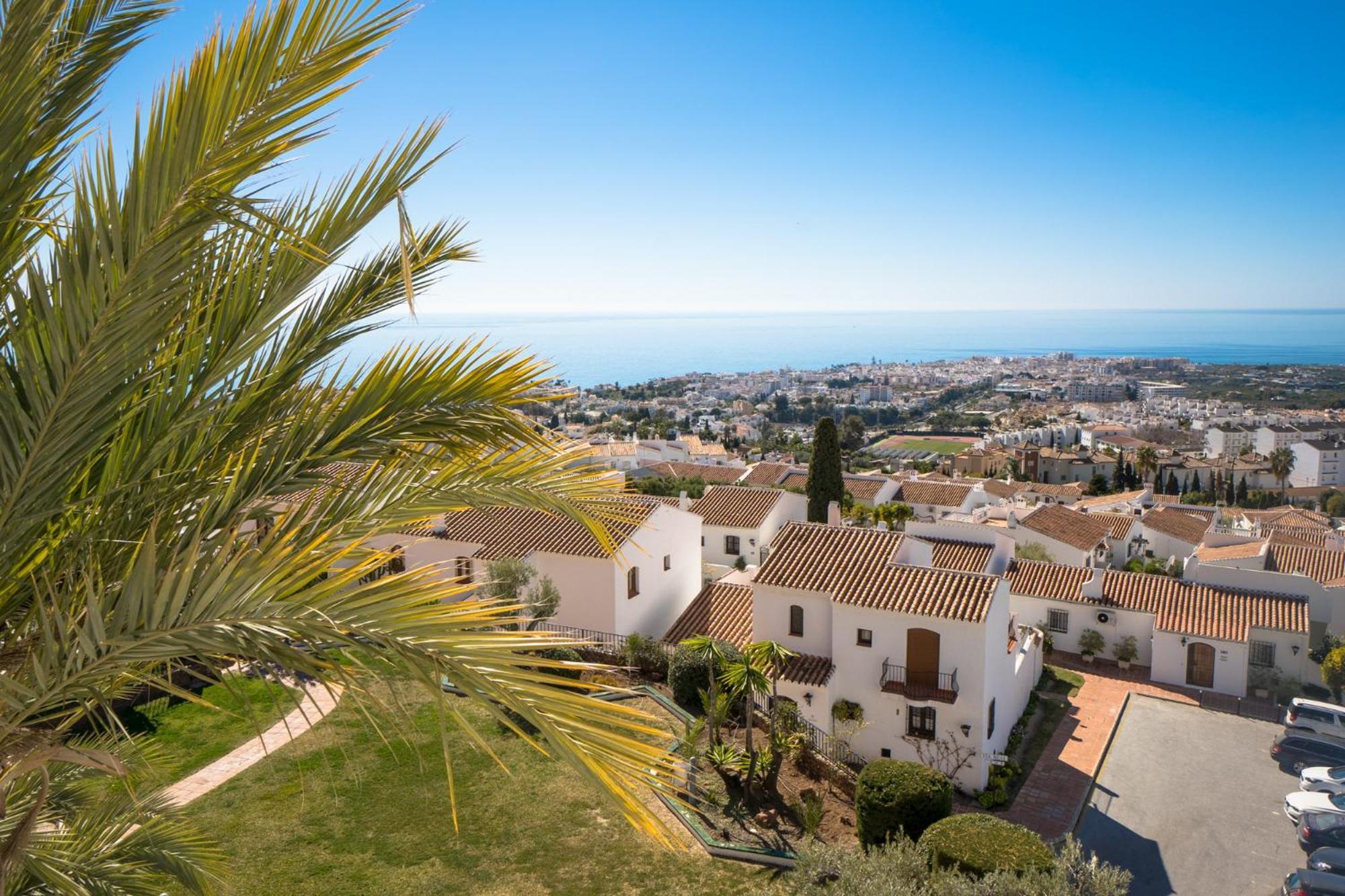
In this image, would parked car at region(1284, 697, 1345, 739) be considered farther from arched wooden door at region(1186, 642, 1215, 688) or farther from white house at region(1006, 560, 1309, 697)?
arched wooden door at region(1186, 642, 1215, 688)

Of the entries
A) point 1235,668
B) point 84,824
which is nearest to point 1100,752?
point 1235,668

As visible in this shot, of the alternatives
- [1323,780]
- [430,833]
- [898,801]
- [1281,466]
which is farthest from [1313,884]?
[1281,466]

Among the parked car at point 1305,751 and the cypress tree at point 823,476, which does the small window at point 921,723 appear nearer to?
the parked car at point 1305,751

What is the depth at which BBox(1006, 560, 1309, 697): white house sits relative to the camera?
2533 centimetres

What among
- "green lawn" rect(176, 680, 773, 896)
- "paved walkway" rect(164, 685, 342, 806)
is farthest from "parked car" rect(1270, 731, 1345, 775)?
"paved walkway" rect(164, 685, 342, 806)

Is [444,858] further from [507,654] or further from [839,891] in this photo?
[507,654]

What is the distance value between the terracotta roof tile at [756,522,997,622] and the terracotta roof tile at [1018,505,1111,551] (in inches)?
668

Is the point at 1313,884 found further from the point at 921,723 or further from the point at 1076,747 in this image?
the point at 921,723

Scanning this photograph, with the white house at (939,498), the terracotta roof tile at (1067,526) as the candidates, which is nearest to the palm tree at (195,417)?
the terracotta roof tile at (1067,526)

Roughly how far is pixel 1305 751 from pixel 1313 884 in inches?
335

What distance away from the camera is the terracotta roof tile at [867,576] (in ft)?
59.9

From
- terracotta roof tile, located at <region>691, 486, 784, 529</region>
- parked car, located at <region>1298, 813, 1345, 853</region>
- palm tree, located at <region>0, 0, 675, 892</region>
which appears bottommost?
parked car, located at <region>1298, 813, 1345, 853</region>

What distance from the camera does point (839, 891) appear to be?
10.2 metres

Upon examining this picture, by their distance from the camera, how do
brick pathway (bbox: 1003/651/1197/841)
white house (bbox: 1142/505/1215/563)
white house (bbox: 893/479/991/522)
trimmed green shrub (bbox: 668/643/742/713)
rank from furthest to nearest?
white house (bbox: 893/479/991/522)
white house (bbox: 1142/505/1215/563)
trimmed green shrub (bbox: 668/643/742/713)
brick pathway (bbox: 1003/651/1197/841)
